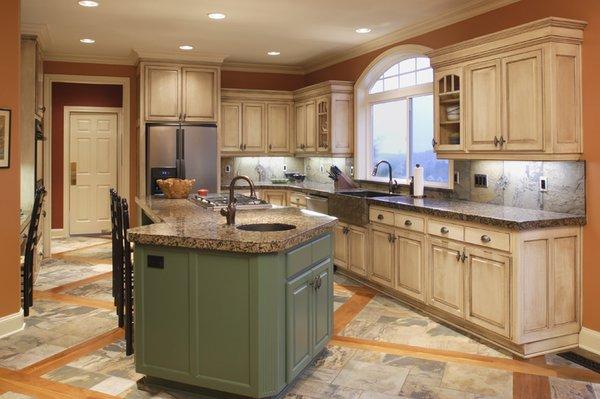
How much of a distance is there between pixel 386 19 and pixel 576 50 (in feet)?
6.89

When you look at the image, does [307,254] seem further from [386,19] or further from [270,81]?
[270,81]

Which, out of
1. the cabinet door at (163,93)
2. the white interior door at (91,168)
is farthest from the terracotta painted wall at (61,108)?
the cabinet door at (163,93)

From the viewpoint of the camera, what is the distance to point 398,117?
6195mm

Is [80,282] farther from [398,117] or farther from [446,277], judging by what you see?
[398,117]

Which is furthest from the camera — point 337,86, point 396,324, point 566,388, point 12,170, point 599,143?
point 337,86

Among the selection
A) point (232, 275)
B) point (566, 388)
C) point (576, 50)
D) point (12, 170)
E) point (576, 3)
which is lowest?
point (566, 388)

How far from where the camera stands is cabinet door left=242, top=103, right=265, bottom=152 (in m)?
7.75

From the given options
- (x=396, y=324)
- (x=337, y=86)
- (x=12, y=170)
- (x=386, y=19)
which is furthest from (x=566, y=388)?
(x=337, y=86)

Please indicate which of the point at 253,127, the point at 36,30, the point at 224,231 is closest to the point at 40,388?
the point at 224,231

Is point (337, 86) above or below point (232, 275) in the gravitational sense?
above

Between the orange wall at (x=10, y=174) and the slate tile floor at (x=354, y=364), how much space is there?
0.38 meters

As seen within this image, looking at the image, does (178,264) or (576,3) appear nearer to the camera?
(178,264)

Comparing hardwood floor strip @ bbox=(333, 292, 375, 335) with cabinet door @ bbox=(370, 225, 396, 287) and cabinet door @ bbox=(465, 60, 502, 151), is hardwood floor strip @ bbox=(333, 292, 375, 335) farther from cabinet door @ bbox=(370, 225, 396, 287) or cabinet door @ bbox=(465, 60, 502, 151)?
cabinet door @ bbox=(465, 60, 502, 151)

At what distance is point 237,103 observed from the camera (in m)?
7.68
